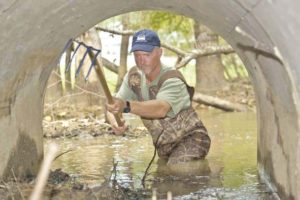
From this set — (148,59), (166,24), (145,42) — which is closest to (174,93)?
(148,59)

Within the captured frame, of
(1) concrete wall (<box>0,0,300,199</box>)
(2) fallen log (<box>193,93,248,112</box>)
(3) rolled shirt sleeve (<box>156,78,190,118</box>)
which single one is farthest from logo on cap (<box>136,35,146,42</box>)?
(2) fallen log (<box>193,93,248,112</box>)

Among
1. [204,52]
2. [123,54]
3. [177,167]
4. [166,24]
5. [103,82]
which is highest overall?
[166,24]

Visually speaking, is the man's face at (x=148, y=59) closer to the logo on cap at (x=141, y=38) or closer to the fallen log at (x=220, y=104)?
the logo on cap at (x=141, y=38)

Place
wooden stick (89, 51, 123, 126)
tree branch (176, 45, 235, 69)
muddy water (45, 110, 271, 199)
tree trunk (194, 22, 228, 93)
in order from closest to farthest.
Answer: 1. wooden stick (89, 51, 123, 126)
2. muddy water (45, 110, 271, 199)
3. tree branch (176, 45, 235, 69)
4. tree trunk (194, 22, 228, 93)

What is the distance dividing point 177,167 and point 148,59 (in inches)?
39.9

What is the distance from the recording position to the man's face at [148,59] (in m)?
5.64

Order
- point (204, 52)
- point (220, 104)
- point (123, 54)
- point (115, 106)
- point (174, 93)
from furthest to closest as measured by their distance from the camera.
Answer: point (123, 54), point (220, 104), point (204, 52), point (174, 93), point (115, 106)

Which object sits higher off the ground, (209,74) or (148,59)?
(209,74)

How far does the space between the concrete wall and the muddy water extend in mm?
274

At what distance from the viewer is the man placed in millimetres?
5559

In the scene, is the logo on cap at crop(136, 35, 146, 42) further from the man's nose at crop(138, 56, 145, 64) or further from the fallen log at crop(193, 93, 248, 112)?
the fallen log at crop(193, 93, 248, 112)

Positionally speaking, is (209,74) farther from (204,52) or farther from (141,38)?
(141,38)

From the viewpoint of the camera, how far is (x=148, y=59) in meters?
5.67

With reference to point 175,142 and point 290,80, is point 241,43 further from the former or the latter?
point 175,142
